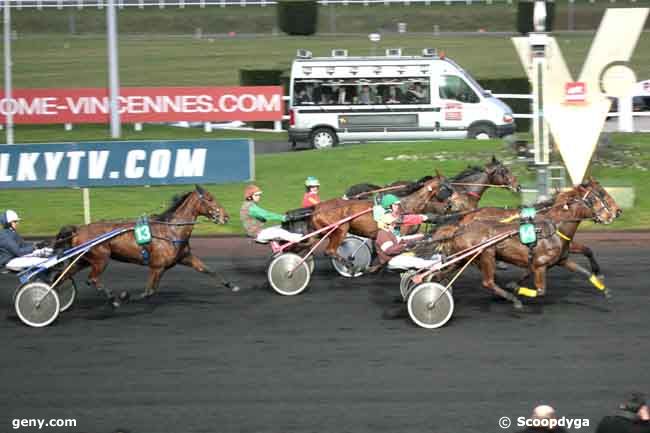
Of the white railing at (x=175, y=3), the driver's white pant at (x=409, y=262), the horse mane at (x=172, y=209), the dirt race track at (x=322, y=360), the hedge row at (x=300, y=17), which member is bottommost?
the dirt race track at (x=322, y=360)

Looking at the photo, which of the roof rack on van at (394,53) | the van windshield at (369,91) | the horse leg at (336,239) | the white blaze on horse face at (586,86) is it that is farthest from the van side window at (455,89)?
the horse leg at (336,239)

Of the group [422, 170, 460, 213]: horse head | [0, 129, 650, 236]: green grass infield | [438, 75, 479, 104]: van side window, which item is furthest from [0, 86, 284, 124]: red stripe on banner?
[422, 170, 460, 213]: horse head

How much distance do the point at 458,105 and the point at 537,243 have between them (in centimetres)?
1451

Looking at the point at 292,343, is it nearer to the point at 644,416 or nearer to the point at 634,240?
the point at 644,416

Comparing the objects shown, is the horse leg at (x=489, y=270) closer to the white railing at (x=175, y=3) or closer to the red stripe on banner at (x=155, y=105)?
the red stripe on banner at (x=155, y=105)

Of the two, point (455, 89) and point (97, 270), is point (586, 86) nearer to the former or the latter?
→ point (455, 89)

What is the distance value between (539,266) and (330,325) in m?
2.45

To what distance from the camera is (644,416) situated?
6727mm

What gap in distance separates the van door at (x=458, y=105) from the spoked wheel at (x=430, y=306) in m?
15.1

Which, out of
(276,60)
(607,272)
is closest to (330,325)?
(607,272)

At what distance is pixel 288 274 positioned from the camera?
13.4 meters

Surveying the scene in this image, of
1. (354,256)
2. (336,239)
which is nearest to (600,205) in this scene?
(336,239)

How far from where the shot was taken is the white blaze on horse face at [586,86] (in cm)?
1788

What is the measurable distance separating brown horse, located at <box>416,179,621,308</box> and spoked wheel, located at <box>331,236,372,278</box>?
2226 mm
